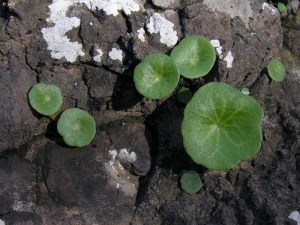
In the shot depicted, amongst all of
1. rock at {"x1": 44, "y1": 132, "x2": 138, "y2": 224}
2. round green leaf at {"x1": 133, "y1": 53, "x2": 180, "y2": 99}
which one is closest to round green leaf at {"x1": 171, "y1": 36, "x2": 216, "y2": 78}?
round green leaf at {"x1": 133, "y1": 53, "x2": 180, "y2": 99}

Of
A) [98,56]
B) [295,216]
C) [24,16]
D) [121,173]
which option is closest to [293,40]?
[295,216]

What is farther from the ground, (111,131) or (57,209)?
(111,131)

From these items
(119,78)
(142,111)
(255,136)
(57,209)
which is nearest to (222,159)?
(255,136)

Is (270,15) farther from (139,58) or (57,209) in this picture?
(57,209)

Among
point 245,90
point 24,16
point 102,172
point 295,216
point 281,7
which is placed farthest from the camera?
point 281,7

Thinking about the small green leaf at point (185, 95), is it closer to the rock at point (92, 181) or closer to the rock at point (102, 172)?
the rock at point (102, 172)

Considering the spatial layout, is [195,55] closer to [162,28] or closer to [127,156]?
[162,28]
